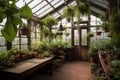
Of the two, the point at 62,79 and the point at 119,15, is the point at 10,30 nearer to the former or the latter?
the point at 119,15

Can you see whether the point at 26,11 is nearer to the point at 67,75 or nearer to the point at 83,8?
the point at 83,8

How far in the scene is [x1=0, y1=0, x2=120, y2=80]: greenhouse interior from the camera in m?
0.41

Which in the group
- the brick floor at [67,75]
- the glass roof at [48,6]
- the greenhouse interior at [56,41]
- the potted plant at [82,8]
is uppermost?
the glass roof at [48,6]

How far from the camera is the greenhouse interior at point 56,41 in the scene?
413 mm

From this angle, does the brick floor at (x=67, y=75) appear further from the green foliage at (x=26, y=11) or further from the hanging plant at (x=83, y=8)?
the green foliage at (x=26, y=11)

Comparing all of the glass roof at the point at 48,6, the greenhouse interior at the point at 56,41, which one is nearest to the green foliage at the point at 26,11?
the greenhouse interior at the point at 56,41

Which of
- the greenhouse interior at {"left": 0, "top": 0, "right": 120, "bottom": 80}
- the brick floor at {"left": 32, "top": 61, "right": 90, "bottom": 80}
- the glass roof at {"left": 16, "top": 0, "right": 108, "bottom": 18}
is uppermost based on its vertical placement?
the glass roof at {"left": 16, "top": 0, "right": 108, "bottom": 18}

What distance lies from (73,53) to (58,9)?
295 centimetres

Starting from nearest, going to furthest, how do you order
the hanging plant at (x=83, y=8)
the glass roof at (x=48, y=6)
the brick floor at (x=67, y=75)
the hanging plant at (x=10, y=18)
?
the hanging plant at (x=10, y=18), the hanging plant at (x=83, y=8), the brick floor at (x=67, y=75), the glass roof at (x=48, y=6)

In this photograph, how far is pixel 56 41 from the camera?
328 inches

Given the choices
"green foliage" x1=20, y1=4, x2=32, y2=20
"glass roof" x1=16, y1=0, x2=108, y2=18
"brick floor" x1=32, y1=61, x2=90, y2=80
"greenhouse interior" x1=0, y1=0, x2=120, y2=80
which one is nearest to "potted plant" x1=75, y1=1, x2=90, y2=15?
"greenhouse interior" x1=0, y1=0, x2=120, y2=80

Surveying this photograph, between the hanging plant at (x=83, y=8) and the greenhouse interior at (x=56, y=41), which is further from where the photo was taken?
the hanging plant at (x=83, y=8)

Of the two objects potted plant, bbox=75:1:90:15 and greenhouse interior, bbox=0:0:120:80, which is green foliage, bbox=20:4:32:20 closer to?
greenhouse interior, bbox=0:0:120:80

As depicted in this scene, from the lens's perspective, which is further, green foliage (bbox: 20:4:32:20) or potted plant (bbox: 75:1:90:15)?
potted plant (bbox: 75:1:90:15)
